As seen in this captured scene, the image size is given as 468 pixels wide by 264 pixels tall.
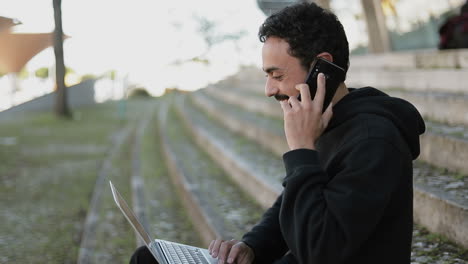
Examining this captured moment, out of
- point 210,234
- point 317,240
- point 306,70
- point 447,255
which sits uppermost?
point 306,70

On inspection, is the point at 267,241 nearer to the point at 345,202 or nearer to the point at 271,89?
the point at 271,89

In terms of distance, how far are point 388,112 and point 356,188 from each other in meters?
0.33

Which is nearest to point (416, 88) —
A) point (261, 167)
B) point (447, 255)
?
point (261, 167)

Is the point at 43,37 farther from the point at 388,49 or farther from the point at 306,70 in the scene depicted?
the point at 306,70

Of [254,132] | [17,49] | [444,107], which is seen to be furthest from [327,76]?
[17,49]

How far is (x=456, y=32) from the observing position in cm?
626

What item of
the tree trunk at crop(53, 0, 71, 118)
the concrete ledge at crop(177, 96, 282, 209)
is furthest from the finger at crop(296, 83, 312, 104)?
the tree trunk at crop(53, 0, 71, 118)

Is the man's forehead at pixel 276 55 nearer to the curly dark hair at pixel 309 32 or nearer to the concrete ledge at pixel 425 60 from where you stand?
the curly dark hair at pixel 309 32

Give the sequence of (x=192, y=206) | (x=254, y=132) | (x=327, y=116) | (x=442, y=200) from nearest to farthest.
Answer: (x=327, y=116) < (x=442, y=200) < (x=192, y=206) < (x=254, y=132)

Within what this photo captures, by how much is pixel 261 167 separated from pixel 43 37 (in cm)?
1410

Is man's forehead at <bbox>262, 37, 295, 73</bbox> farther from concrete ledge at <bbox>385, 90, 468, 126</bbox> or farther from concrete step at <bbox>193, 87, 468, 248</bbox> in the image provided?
concrete ledge at <bbox>385, 90, 468, 126</bbox>

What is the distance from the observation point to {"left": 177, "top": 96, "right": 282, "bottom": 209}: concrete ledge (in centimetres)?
489

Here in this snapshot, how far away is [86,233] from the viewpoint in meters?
5.62

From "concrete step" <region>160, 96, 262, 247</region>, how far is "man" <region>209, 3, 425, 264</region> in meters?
2.38
